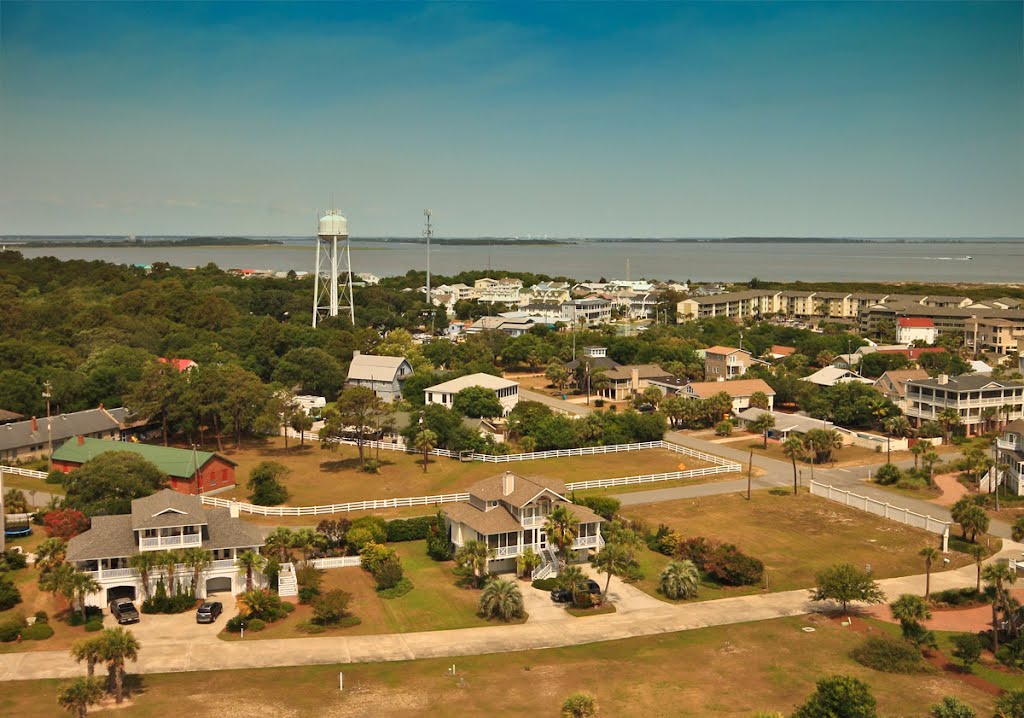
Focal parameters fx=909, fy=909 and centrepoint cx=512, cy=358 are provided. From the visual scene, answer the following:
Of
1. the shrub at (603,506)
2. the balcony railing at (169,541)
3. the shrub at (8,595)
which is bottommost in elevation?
the shrub at (8,595)

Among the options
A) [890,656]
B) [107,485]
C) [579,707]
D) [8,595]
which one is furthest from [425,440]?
[579,707]

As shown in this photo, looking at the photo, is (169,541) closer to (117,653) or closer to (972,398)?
(117,653)

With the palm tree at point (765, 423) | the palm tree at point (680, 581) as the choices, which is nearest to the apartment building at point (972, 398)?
the palm tree at point (765, 423)

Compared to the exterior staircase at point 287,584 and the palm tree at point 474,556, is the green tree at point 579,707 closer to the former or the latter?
the palm tree at point 474,556

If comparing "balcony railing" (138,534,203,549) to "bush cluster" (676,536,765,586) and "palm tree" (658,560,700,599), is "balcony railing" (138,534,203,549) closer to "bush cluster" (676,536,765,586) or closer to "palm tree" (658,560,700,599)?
"palm tree" (658,560,700,599)

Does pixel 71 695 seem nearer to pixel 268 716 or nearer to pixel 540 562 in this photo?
pixel 268 716

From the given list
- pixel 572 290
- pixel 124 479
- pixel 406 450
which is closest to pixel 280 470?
pixel 124 479
